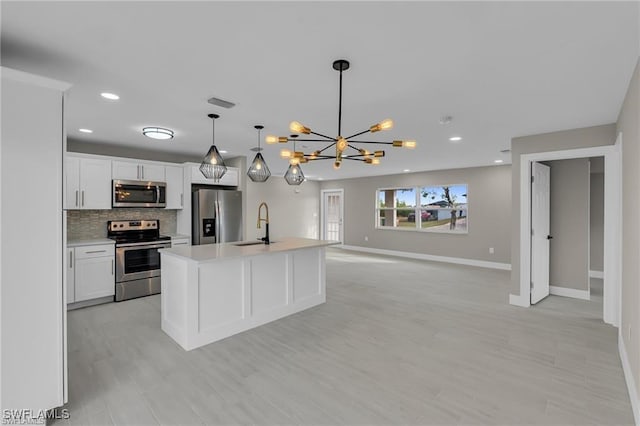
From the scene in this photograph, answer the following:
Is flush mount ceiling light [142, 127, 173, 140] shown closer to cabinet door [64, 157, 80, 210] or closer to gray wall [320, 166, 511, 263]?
cabinet door [64, 157, 80, 210]

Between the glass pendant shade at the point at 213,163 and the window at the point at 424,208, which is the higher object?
the glass pendant shade at the point at 213,163

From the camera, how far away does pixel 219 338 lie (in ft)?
10.3

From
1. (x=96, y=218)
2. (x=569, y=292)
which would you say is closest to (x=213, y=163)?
(x=96, y=218)

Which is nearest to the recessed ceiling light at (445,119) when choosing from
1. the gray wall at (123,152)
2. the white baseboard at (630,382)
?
the white baseboard at (630,382)

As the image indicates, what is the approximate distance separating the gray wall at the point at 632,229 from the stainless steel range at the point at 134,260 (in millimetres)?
5370

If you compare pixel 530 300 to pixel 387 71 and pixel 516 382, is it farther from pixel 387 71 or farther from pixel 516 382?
pixel 387 71

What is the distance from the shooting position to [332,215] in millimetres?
10594

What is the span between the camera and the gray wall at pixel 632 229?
209 cm

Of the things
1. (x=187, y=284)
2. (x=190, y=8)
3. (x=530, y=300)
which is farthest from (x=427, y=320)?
(x=190, y=8)

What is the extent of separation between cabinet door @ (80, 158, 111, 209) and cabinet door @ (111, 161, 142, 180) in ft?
0.25

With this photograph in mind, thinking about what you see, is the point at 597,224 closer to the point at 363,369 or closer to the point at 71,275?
the point at 363,369

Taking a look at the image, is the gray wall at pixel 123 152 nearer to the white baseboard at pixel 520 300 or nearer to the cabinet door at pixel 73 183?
the cabinet door at pixel 73 183

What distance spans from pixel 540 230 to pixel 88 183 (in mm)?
6542

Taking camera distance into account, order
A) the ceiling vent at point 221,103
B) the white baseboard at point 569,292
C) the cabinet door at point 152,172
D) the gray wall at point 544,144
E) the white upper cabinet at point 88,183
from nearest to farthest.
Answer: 1. the ceiling vent at point 221,103
2. the gray wall at point 544,144
3. the white upper cabinet at point 88,183
4. the white baseboard at point 569,292
5. the cabinet door at point 152,172
